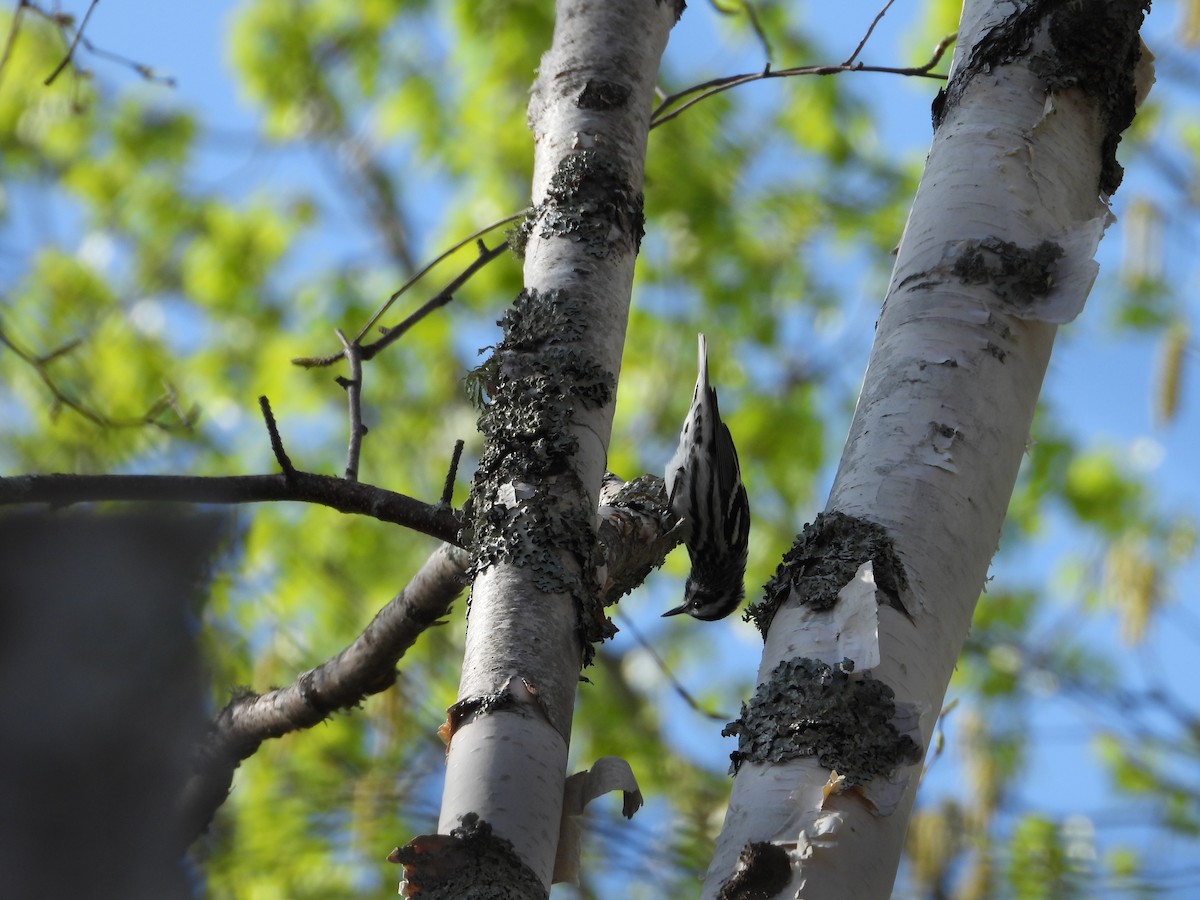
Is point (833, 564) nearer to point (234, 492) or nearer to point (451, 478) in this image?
point (451, 478)

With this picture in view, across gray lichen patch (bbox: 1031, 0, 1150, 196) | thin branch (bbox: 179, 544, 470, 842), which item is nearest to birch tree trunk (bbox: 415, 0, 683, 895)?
thin branch (bbox: 179, 544, 470, 842)

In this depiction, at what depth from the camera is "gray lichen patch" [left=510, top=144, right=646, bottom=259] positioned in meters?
1.84

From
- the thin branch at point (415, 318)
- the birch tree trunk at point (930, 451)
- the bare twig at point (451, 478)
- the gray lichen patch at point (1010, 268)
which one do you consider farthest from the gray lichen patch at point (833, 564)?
the thin branch at point (415, 318)

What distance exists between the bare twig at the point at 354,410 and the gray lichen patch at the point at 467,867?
2.59 feet

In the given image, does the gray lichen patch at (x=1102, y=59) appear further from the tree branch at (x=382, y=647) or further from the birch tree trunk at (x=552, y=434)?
the tree branch at (x=382, y=647)

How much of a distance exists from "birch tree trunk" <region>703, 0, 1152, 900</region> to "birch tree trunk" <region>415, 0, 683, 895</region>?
0.22 metres

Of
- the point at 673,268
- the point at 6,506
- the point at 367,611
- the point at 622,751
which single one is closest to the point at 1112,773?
the point at 622,751

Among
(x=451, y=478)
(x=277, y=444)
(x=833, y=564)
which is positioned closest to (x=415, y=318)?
(x=451, y=478)

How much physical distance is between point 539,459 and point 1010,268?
65 cm

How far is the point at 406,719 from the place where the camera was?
423cm

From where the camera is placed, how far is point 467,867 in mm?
1199

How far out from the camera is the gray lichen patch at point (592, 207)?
1.84 metres

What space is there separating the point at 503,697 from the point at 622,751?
5085 mm

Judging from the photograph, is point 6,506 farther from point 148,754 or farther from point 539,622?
point 148,754
